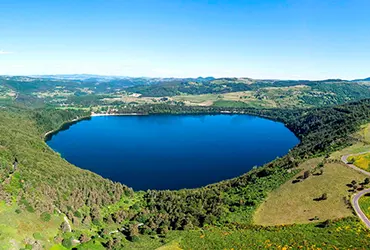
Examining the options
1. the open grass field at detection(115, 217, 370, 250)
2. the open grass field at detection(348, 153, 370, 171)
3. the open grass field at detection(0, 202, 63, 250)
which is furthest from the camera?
the open grass field at detection(348, 153, 370, 171)

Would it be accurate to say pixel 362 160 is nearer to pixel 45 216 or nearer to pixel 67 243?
pixel 67 243

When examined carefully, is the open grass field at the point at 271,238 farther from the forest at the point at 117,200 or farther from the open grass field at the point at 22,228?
the open grass field at the point at 22,228

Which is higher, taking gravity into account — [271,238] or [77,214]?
[271,238]

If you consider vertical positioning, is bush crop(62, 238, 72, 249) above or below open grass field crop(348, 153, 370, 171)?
below

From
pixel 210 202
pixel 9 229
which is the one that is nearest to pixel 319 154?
pixel 210 202

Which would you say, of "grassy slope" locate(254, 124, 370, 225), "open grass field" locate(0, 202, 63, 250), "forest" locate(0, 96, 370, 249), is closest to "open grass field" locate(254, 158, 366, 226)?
"grassy slope" locate(254, 124, 370, 225)

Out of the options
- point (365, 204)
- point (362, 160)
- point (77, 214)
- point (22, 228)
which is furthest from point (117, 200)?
point (362, 160)

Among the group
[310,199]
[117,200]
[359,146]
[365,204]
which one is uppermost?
[359,146]

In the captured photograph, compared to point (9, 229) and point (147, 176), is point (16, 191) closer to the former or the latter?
point (9, 229)

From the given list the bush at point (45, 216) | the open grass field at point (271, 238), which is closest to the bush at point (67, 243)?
the bush at point (45, 216)

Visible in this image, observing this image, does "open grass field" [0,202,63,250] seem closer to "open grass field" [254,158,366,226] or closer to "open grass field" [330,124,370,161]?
"open grass field" [254,158,366,226]
